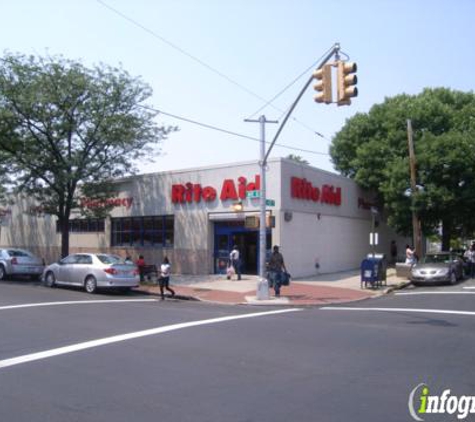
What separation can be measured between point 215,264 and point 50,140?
9.36 m

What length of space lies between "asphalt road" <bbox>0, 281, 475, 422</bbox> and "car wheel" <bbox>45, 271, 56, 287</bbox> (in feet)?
23.6

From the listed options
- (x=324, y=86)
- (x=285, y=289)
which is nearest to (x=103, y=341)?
(x=324, y=86)

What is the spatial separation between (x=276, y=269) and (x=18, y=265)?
12.3 m

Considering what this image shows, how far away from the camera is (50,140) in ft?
76.1

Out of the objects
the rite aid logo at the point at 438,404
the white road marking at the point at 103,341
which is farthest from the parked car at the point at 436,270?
the rite aid logo at the point at 438,404

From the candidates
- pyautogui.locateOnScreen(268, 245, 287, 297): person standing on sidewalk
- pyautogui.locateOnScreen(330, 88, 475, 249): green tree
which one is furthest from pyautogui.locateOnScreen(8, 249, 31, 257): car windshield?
pyautogui.locateOnScreen(330, 88, 475, 249): green tree

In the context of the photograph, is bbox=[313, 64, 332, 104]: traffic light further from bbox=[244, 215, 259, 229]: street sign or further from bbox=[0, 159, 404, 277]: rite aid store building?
bbox=[0, 159, 404, 277]: rite aid store building

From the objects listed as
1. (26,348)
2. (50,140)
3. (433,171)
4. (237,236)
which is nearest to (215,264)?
(237,236)

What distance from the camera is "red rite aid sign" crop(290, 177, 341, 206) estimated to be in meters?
24.0

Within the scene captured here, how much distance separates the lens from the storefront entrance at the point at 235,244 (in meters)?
24.8

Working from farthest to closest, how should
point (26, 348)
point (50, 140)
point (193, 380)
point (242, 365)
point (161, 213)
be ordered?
1. point (161, 213)
2. point (50, 140)
3. point (26, 348)
4. point (242, 365)
5. point (193, 380)

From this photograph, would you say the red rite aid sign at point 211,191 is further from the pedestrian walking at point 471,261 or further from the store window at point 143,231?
the pedestrian walking at point 471,261

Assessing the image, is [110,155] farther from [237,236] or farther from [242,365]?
[242,365]

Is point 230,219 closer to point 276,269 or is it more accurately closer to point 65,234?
point 276,269
